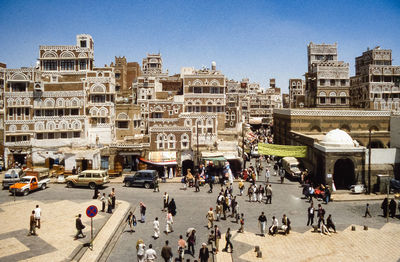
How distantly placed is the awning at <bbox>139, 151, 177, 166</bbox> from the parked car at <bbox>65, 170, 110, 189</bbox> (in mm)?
5902

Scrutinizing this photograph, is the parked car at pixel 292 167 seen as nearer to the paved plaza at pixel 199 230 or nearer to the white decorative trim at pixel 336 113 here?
the paved plaza at pixel 199 230

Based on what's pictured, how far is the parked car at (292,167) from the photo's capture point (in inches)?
1340

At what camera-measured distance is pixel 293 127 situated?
144 ft

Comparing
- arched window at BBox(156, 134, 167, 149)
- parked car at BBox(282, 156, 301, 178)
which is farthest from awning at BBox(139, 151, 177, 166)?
parked car at BBox(282, 156, 301, 178)

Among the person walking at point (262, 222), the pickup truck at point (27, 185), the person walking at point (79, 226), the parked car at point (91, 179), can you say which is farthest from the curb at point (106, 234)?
the pickup truck at point (27, 185)

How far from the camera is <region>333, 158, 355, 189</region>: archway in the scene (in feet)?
102

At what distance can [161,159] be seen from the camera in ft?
119

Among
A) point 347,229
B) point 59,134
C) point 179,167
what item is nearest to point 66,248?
point 347,229

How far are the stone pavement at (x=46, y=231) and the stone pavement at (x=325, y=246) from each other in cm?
830

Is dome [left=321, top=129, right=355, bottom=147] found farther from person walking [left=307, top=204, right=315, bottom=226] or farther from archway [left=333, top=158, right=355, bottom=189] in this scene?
person walking [left=307, top=204, right=315, bottom=226]

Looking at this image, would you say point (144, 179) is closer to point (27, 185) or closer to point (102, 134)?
point (27, 185)

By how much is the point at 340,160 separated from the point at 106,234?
23.5 m

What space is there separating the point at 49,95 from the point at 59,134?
18.3 feet

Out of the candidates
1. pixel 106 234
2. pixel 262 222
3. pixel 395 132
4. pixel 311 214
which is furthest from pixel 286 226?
pixel 395 132
